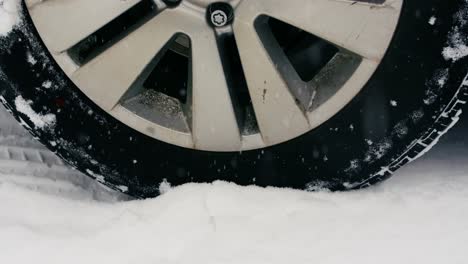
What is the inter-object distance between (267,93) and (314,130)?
0.16m

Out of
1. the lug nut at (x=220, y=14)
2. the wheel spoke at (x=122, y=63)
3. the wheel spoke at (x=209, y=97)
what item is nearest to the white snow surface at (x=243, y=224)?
the wheel spoke at (x=209, y=97)

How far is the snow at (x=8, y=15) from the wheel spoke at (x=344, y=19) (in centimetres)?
61

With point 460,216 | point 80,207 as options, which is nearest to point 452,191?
point 460,216

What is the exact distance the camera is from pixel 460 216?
1.76 m

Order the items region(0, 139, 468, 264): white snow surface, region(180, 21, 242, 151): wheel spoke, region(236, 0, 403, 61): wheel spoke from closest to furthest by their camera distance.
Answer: region(0, 139, 468, 264): white snow surface, region(236, 0, 403, 61): wheel spoke, region(180, 21, 242, 151): wheel spoke

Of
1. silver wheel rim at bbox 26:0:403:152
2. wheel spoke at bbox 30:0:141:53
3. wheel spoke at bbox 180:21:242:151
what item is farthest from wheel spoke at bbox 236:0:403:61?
wheel spoke at bbox 30:0:141:53

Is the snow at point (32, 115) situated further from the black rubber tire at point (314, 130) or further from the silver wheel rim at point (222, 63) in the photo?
Result: the silver wheel rim at point (222, 63)

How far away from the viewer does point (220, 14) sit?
6.09ft

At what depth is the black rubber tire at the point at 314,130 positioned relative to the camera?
180 centimetres

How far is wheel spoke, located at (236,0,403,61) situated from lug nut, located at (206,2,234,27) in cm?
4

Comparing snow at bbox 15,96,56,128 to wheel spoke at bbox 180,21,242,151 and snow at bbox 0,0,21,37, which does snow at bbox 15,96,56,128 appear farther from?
wheel spoke at bbox 180,21,242,151

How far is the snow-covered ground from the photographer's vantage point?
5.43ft

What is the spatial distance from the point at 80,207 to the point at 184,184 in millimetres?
297

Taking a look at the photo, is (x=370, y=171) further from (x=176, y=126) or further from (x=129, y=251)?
(x=129, y=251)
